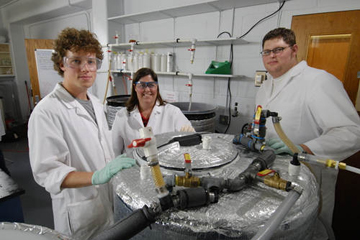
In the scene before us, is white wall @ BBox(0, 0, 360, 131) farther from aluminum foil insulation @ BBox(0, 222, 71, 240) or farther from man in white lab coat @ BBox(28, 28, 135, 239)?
aluminum foil insulation @ BBox(0, 222, 71, 240)

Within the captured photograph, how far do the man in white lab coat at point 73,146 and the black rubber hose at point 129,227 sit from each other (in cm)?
41

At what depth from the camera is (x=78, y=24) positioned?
390 centimetres

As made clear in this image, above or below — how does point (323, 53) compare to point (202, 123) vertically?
above

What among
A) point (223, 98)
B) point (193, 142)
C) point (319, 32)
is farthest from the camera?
point (223, 98)

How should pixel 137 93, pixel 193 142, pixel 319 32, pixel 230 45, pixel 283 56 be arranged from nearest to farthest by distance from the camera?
pixel 193 142 < pixel 283 56 < pixel 137 93 < pixel 319 32 < pixel 230 45

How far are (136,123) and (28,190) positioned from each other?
78.7 inches

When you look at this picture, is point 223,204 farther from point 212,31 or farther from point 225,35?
point 212,31

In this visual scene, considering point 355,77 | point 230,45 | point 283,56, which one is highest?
point 230,45

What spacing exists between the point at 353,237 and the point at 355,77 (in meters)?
1.34

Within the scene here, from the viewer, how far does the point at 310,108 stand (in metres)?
1.17

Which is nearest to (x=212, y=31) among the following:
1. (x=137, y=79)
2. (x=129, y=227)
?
(x=137, y=79)

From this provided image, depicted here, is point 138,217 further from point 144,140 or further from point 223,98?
point 223,98

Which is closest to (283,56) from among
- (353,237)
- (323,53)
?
(323,53)

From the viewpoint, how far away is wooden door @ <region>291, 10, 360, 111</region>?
1.63 m
